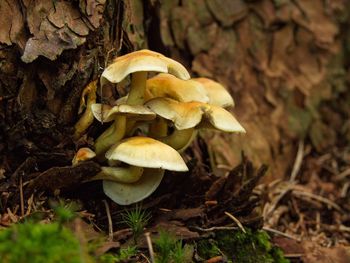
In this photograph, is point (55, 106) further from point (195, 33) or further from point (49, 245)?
point (195, 33)

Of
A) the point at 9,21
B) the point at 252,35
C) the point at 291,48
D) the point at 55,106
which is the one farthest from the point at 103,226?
the point at 291,48

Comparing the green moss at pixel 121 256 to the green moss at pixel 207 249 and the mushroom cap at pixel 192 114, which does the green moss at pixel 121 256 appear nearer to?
the green moss at pixel 207 249

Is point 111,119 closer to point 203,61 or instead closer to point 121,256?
point 121,256

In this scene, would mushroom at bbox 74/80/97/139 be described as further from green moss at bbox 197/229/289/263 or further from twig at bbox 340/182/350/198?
twig at bbox 340/182/350/198

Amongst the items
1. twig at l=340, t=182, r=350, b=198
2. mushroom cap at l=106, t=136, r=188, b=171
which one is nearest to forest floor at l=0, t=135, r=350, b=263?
mushroom cap at l=106, t=136, r=188, b=171

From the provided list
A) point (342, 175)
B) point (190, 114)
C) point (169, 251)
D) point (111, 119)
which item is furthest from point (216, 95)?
point (342, 175)
